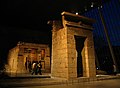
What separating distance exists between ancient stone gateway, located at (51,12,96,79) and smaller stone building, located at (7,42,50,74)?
24.5 ft

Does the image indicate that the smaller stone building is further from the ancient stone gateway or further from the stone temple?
the ancient stone gateway

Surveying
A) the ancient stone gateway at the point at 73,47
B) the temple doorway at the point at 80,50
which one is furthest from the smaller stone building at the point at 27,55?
the temple doorway at the point at 80,50

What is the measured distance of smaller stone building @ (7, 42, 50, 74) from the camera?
54.3 feet

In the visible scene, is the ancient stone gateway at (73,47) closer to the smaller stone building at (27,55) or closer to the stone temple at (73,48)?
the stone temple at (73,48)

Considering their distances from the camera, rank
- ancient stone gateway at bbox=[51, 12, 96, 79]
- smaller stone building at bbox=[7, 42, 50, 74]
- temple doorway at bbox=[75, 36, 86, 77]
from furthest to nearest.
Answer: smaller stone building at bbox=[7, 42, 50, 74] < temple doorway at bbox=[75, 36, 86, 77] < ancient stone gateway at bbox=[51, 12, 96, 79]

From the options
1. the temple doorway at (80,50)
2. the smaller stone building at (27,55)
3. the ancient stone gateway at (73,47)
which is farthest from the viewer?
the smaller stone building at (27,55)

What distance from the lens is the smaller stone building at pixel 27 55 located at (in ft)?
54.3

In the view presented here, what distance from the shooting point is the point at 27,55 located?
1705cm

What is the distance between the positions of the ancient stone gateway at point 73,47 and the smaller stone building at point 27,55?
747 centimetres

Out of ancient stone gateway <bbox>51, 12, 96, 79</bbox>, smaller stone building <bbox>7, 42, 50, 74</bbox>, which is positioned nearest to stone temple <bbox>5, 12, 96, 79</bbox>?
ancient stone gateway <bbox>51, 12, 96, 79</bbox>

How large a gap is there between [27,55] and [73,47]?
30.2ft

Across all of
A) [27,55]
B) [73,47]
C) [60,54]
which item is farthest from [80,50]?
[27,55]

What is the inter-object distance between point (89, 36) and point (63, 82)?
147 inches

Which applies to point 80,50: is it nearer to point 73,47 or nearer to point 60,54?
point 73,47
